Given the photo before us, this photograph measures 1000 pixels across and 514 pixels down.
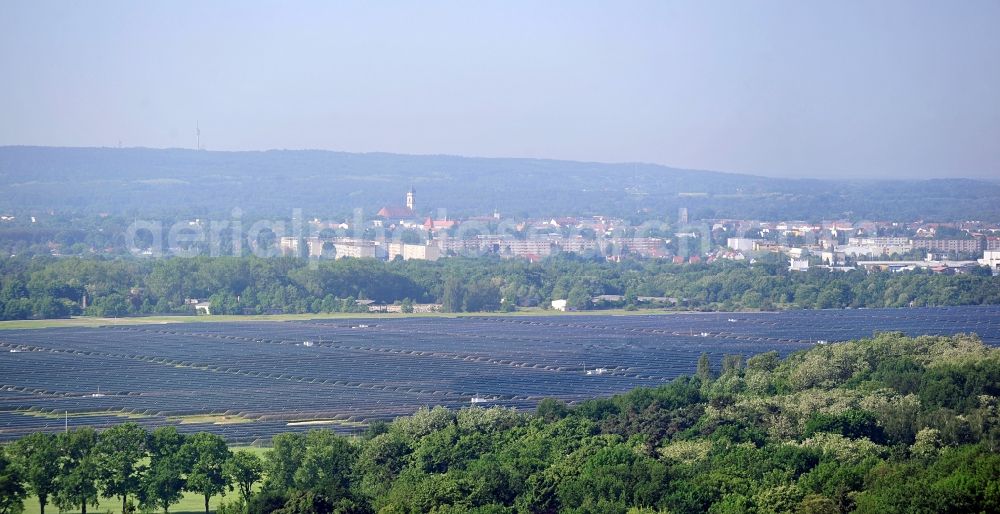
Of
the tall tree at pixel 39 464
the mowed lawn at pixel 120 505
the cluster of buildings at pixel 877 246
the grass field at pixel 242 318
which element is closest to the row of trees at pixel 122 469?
the tall tree at pixel 39 464

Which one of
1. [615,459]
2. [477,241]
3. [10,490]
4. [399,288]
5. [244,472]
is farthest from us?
[477,241]

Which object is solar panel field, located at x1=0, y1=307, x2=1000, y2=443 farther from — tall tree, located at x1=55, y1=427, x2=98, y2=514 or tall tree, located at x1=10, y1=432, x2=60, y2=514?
tall tree, located at x1=10, y1=432, x2=60, y2=514

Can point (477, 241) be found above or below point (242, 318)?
above

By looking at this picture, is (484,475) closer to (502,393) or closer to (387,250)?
(502,393)

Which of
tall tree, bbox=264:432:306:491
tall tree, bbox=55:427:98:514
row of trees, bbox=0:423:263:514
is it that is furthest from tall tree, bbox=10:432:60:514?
tall tree, bbox=264:432:306:491

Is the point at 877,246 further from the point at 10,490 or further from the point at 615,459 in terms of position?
the point at 10,490

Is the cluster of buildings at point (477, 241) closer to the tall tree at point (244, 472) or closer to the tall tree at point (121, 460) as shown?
the tall tree at point (121, 460)

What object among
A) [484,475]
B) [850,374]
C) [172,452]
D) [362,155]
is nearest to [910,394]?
[850,374]

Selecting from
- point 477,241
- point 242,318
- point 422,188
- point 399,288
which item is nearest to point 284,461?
point 242,318
